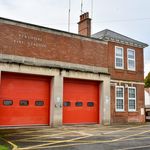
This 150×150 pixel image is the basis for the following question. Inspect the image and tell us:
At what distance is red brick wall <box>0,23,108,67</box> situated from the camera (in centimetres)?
1709

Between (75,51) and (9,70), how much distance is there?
573 centimetres

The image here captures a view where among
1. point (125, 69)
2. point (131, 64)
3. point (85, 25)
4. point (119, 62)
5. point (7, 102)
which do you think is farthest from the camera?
point (85, 25)

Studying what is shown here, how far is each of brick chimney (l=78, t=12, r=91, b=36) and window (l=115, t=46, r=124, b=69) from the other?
3.06 metres

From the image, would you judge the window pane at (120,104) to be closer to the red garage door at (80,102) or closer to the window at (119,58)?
the red garage door at (80,102)

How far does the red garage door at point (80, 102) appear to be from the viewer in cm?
1941

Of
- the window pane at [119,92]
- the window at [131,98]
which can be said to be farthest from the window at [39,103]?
the window at [131,98]

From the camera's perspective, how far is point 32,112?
17.8 m

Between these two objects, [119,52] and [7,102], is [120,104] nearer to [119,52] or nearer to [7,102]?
[119,52]

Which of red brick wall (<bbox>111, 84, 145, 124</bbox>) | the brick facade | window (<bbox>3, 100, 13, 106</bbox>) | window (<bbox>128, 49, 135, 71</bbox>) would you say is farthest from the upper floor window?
window (<bbox>3, 100, 13, 106</bbox>)

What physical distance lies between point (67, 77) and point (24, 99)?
11.8 ft

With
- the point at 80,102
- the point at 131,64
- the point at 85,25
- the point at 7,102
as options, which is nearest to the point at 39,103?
the point at 7,102

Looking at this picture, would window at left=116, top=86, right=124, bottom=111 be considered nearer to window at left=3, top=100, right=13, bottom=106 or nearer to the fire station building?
the fire station building

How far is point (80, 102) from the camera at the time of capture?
20.1m

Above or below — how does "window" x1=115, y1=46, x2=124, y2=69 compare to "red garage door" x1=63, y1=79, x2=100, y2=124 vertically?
above
